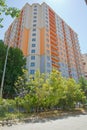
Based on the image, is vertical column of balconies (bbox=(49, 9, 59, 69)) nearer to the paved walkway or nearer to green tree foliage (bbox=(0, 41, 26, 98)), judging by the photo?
green tree foliage (bbox=(0, 41, 26, 98))

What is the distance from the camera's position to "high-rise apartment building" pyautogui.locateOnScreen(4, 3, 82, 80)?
57125 mm

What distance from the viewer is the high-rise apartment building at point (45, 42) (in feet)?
187

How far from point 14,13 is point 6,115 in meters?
10.2

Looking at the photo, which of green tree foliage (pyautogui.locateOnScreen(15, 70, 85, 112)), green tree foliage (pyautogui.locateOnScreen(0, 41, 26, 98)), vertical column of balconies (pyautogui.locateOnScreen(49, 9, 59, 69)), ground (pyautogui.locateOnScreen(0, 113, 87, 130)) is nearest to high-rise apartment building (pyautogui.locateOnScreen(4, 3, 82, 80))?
vertical column of balconies (pyautogui.locateOnScreen(49, 9, 59, 69))

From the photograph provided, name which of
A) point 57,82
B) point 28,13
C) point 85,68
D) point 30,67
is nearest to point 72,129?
point 57,82

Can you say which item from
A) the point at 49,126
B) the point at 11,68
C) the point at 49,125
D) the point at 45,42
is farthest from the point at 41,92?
the point at 45,42

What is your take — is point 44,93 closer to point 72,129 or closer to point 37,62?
point 72,129

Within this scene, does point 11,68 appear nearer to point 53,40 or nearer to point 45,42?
point 45,42

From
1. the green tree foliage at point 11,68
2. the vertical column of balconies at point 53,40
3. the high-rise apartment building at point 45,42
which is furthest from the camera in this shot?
the vertical column of balconies at point 53,40

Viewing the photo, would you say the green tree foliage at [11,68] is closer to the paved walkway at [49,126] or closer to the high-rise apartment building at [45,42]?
the paved walkway at [49,126]

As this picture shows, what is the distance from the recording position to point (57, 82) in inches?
865

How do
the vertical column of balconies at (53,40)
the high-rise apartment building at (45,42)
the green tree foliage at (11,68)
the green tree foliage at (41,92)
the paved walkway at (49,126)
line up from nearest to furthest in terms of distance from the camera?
the paved walkway at (49,126)
the green tree foliage at (41,92)
the green tree foliage at (11,68)
the high-rise apartment building at (45,42)
the vertical column of balconies at (53,40)

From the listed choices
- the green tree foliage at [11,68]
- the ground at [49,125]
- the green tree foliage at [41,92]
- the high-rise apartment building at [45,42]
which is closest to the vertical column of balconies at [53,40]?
the high-rise apartment building at [45,42]

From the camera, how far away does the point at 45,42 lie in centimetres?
5984
